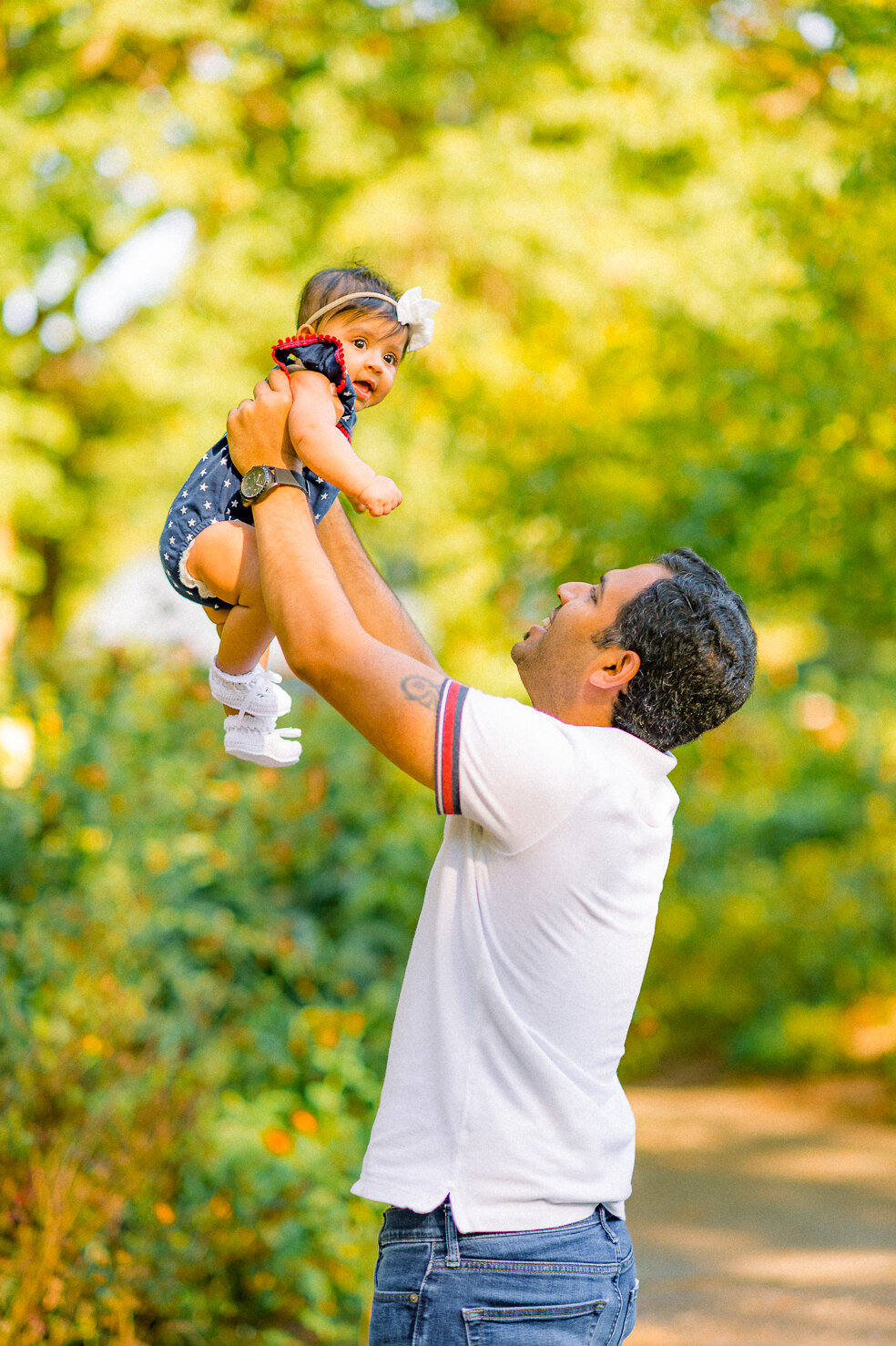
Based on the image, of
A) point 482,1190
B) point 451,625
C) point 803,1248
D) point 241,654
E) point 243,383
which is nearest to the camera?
point 482,1190

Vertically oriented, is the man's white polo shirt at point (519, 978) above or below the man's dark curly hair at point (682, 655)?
below

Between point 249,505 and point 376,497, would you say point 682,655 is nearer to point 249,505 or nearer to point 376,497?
point 376,497

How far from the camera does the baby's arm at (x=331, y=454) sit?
1643mm

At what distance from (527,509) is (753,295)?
55.1 inches

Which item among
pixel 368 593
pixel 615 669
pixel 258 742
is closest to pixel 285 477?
pixel 368 593

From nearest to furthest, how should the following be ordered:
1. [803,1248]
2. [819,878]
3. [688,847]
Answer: [803,1248] → [819,878] → [688,847]

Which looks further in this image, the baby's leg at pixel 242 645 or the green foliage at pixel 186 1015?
the green foliage at pixel 186 1015

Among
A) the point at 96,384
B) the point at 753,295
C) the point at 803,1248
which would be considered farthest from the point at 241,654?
the point at 96,384

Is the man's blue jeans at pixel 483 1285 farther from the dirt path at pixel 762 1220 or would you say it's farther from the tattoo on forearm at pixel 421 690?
the dirt path at pixel 762 1220

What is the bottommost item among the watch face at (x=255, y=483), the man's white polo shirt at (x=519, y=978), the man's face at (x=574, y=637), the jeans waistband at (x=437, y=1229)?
the jeans waistband at (x=437, y=1229)

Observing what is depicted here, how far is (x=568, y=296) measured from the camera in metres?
8.84

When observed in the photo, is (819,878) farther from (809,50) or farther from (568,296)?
(809,50)

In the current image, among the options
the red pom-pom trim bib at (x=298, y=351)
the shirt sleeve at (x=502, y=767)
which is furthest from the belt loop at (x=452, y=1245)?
the red pom-pom trim bib at (x=298, y=351)

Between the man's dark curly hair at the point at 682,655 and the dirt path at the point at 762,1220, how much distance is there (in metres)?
3.07
